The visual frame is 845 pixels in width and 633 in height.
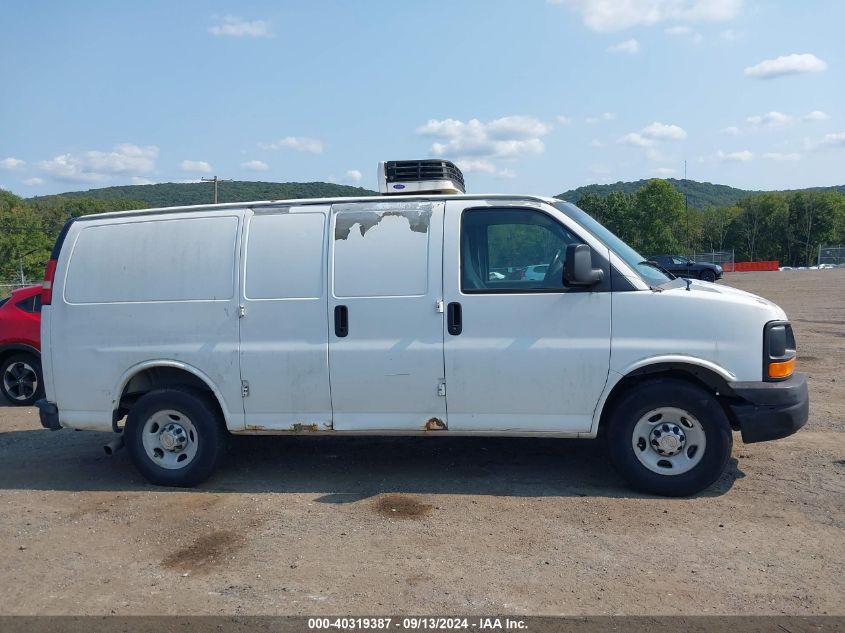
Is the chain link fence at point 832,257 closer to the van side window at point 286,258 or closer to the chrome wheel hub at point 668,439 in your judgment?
the chrome wheel hub at point 668,439

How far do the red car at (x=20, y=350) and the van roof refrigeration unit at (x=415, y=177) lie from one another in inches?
243

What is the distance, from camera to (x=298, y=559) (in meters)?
4.53

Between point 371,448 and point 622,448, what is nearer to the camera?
point 622,448

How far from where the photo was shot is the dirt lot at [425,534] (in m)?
4.00

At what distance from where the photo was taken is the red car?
984cm

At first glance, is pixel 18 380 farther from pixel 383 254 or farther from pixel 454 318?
pixel 454 318

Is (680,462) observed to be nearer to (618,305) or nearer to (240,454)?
(618,305)

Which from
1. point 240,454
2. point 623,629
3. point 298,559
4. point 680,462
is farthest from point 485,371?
point 240,454

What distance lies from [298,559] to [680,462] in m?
2.86

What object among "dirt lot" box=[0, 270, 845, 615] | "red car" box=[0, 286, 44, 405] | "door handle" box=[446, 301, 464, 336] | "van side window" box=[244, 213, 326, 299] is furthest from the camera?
"red car" box=[0, 286, 44, 405]

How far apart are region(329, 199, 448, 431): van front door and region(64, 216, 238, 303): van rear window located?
96 centimetres

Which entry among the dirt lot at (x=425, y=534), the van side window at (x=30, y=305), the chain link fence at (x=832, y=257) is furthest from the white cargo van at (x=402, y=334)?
the chain link fence at (x=832, y=257)

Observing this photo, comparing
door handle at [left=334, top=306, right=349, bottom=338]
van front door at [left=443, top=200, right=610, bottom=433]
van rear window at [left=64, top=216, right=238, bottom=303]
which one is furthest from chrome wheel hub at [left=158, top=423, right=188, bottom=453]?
van front door at [left=443, top=200, right=610, bottom=433]

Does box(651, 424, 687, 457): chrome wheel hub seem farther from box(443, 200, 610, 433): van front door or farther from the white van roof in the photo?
the white van roof
